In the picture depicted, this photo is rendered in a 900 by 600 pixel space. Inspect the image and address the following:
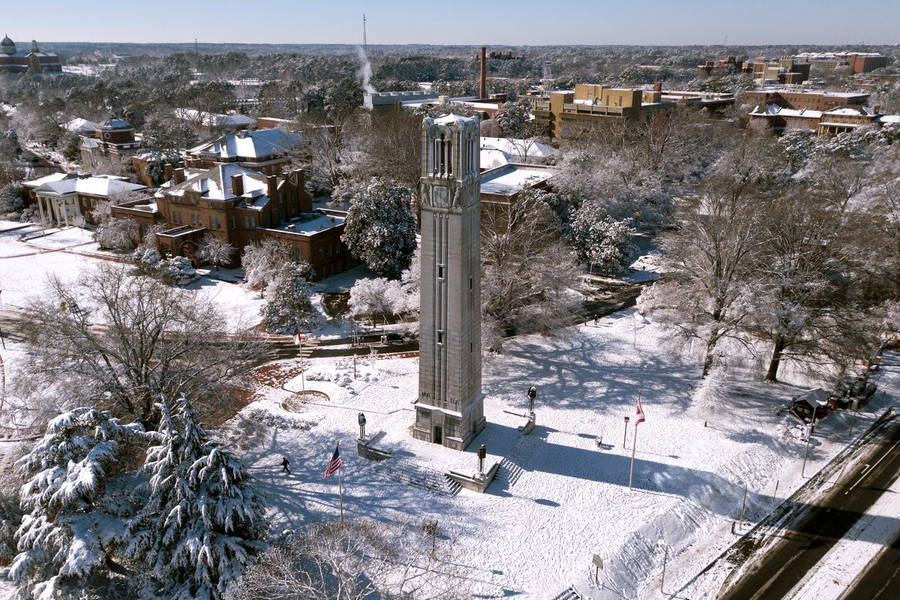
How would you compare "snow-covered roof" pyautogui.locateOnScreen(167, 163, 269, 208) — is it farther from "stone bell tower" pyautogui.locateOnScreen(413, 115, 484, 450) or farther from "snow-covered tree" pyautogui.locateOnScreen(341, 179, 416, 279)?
"stone bell tower" pyautogui.locateOnScreen(413, 115, 484, 450)

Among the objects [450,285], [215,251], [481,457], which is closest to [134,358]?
[450,285]

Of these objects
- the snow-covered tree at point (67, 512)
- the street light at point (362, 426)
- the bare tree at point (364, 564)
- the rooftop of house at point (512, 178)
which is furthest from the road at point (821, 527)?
the rooftop of house at point (512, 178)

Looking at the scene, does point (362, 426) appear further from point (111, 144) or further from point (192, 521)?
point (111, 144)

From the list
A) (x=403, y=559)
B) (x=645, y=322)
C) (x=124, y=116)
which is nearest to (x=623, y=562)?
(x=403, y=559)

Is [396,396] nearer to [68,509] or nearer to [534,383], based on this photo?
[534,383]

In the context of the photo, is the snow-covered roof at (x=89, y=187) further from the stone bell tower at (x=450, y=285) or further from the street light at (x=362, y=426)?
the stone bell tower at (x=450, y=285)

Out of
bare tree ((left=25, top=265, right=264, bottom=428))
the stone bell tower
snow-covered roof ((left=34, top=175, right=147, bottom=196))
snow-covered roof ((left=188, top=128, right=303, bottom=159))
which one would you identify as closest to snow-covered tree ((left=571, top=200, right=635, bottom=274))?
the stone bell tower
